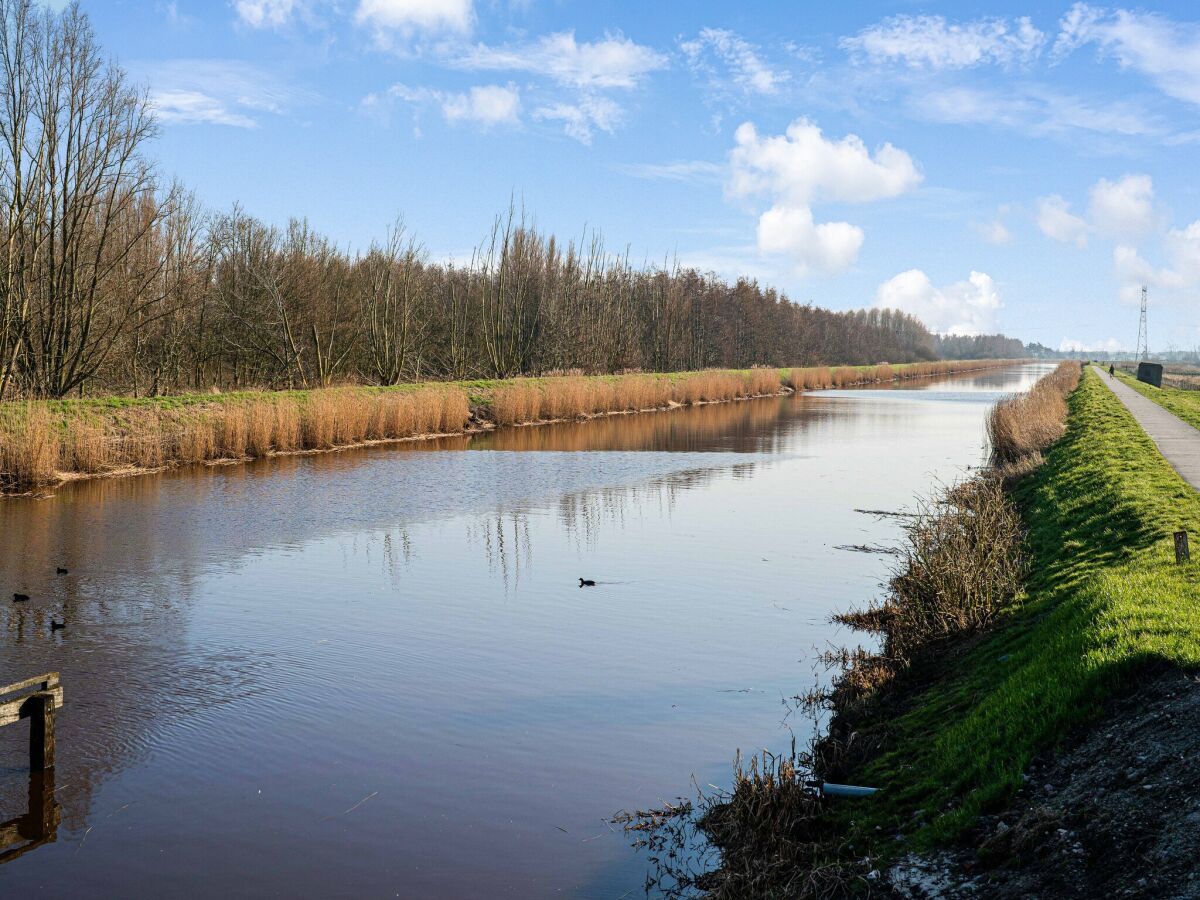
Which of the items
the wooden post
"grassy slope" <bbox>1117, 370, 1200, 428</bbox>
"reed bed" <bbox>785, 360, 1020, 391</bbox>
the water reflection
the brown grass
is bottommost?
the water reflection

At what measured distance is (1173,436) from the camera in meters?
20.8

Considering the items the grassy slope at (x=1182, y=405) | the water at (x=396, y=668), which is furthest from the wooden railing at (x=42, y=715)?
the grassy slope at (x=1182, y=405)

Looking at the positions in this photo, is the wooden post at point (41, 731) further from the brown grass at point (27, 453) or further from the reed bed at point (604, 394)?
the reed bed at point (604, 394)

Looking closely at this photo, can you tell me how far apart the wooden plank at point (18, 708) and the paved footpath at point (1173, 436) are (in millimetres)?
12830

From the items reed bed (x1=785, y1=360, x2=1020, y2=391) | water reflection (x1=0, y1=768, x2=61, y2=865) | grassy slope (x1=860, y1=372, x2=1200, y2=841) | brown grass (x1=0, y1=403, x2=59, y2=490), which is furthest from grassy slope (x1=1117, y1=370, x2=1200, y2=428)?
reed bed (x1=785, y1=360, x2=1020, y2=391)

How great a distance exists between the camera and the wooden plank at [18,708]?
6.14 meters

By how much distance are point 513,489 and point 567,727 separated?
12.7 meters

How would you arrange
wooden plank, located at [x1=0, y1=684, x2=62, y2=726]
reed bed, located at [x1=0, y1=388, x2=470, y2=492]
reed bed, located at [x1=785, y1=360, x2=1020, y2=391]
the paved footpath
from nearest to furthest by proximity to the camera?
wooden plank, located at [x1=0, y1=684, x2=62, y2=726] → the paved footpath → reed bed, located at [x1=0, y1=388, x2=470, y2=492] → reed bed, located at [x1=785, y1=360, x2=1020, y2=391]

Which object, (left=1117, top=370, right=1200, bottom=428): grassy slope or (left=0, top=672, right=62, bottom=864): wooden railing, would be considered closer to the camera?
(left=0, top=672, right=62, bottom=864): wooden railing

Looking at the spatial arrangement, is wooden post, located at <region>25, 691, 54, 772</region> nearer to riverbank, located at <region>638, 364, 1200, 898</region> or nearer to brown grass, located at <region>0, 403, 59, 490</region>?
riverbank, located at <region>638, 364, 1200, 898</region>

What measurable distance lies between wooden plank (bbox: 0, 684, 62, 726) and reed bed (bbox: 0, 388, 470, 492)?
13.6 meters

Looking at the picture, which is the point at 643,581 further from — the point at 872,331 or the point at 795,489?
the point at 872,331

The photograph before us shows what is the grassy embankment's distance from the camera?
62.7 ft

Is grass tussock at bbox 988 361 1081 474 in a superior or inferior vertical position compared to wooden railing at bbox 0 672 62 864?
superior
